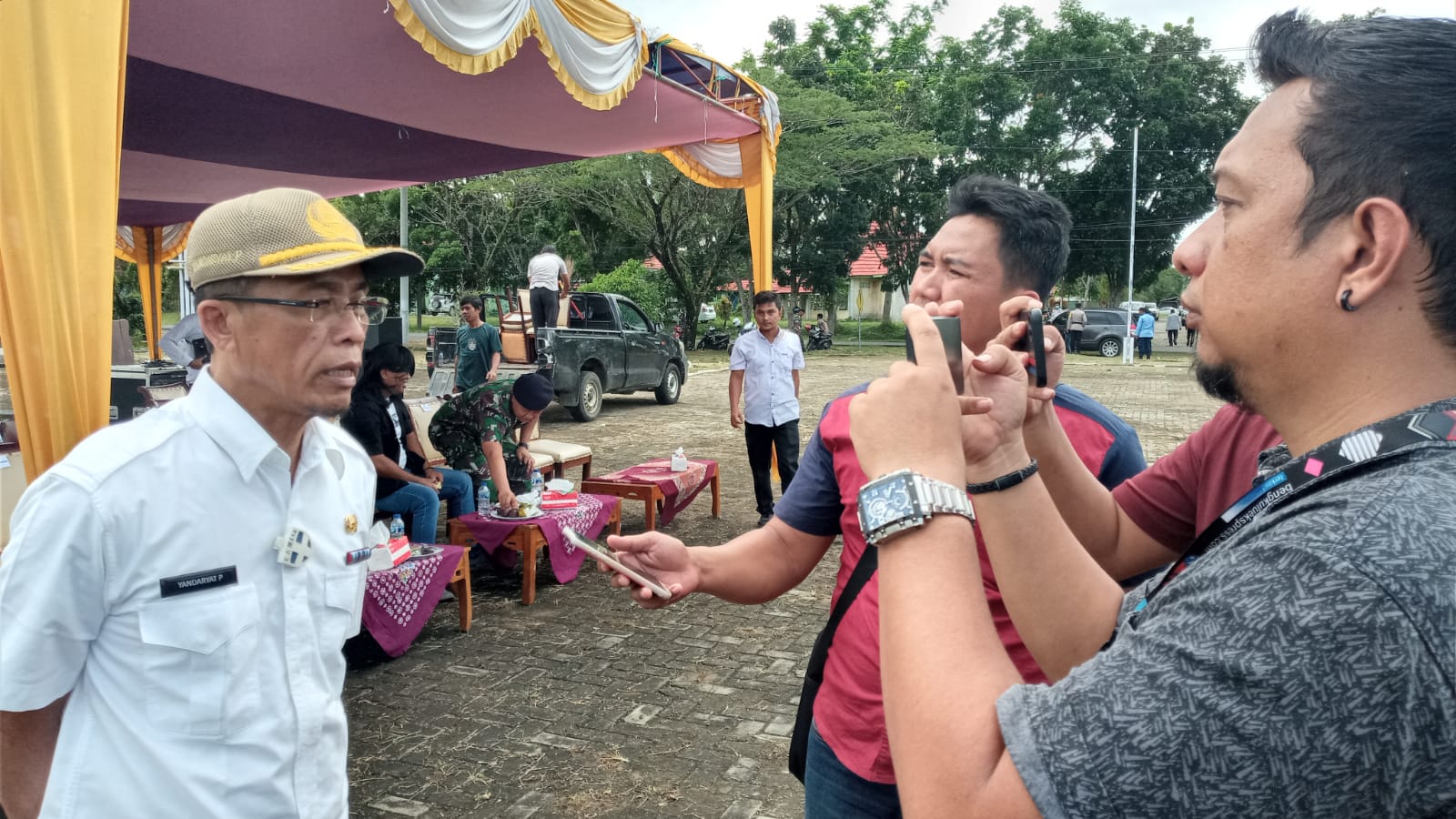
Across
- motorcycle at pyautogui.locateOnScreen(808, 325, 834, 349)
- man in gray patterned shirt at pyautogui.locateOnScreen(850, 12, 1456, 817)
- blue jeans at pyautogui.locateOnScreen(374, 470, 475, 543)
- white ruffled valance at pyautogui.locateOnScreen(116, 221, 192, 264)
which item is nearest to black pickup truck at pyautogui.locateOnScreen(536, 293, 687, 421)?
blue jeans at pyautogui.locateOnScreen(374, 470, 475, 543)

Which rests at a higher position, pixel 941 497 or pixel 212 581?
pixel 941 497

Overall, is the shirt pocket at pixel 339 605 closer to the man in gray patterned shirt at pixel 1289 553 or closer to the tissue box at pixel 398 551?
the man in gray patterned shirt at pixel 1289 553

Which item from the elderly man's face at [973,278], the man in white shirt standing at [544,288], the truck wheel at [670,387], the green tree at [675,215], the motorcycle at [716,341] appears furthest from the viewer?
the motorcycle at [716,341]

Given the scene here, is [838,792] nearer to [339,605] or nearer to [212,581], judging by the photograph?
[339,605]

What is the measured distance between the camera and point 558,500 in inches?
242

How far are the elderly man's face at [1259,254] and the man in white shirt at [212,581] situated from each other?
58.4 inches

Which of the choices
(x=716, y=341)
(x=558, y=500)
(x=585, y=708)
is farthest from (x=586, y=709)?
(x=716, y=341)

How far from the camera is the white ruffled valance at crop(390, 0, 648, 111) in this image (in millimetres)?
4602

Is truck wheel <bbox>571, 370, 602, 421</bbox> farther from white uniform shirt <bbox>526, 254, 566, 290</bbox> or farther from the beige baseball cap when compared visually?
the beige baseball cap

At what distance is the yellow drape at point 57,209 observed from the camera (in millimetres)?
2510

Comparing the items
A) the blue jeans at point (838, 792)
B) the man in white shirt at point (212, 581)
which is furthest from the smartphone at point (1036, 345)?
the man in white shirt at point (212, 581)

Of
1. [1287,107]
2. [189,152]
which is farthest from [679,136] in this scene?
[1287,107]

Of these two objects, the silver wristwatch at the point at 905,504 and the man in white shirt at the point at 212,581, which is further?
the man in white shirt at the point at 212,581

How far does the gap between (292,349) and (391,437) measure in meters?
4.47
